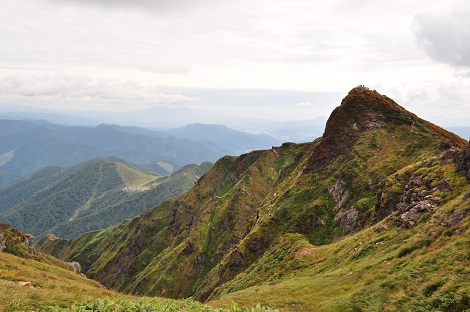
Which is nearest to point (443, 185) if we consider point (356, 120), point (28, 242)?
point (356, 120)

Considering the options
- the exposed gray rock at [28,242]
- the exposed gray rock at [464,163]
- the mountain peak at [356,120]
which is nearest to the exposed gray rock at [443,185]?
the exposed gray rock at [464,163]

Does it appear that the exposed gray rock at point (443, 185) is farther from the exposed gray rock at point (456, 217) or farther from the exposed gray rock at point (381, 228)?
the exposed gray rock at point (456, 217)

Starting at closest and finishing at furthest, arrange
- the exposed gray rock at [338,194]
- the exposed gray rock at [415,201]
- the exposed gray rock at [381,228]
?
the exposed gray rock at [415,201] < the exposed gray rock at [381,228] < the exposed gray rock at [338,194]

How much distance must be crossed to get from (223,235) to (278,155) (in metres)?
54.7

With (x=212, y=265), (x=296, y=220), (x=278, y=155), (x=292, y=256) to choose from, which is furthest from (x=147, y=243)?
(x=292, y=256)

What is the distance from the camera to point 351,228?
58.8m

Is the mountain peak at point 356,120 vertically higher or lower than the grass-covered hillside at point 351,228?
higher

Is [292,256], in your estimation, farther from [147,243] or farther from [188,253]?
[147,243]

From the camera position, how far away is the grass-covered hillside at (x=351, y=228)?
24.9m

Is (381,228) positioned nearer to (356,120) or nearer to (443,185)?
(443,185)

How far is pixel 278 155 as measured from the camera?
518 ft

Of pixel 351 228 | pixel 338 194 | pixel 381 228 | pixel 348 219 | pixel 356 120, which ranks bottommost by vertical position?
pixel 351 228

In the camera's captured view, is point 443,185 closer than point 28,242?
Yes

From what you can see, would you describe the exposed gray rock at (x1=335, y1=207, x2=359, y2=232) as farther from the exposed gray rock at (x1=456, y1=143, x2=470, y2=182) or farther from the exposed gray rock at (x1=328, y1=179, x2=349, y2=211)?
the exposed gray rock at (x1=456, y1=143, x2=470, y2=182)
